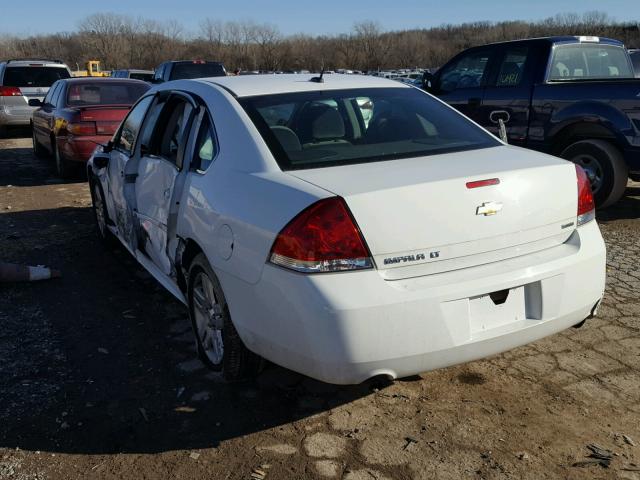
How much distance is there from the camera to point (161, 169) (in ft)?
13.1

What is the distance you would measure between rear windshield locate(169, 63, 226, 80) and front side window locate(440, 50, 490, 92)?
9015 millimetres

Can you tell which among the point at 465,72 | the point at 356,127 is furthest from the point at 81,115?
the point at 356,127

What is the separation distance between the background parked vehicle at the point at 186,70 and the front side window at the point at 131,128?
1123cm

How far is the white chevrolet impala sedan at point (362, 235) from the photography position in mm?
2535

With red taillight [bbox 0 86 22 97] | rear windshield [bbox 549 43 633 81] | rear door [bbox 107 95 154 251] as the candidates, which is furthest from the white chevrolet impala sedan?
red taillight [bbox 0 86 22 97]

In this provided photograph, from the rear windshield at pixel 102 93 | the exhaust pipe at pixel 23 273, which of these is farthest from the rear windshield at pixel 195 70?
the exhaust pipe at pixel 23 273

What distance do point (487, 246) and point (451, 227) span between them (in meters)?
0.21

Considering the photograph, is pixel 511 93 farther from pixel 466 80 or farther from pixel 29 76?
pixel 29 76

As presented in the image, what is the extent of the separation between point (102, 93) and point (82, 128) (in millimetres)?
1249

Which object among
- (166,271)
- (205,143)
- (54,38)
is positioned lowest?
(166,271)

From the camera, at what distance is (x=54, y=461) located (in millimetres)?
2748

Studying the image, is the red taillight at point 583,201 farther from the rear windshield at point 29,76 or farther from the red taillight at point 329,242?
the rear windshield at point 29,76

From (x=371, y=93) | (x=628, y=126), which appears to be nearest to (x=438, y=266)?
(x=371, y=93)

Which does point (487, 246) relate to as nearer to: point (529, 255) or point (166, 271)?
point (529, 255)
